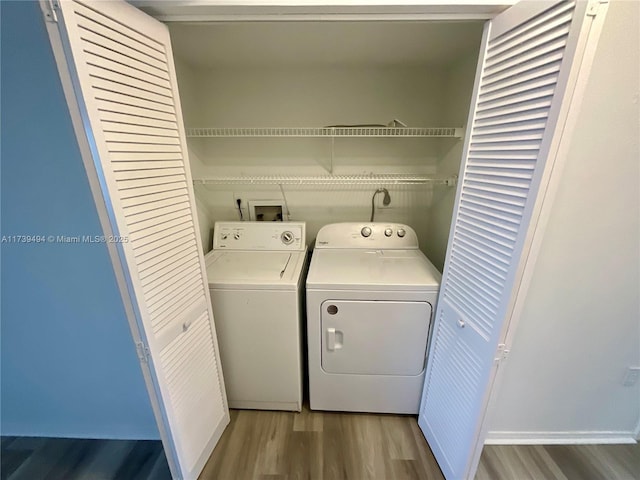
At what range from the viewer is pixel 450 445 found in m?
1.44

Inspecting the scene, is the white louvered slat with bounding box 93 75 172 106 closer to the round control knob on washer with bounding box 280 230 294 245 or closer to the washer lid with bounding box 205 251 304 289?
the washer lid with bounding box 205 251 304 289

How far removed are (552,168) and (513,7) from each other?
61cm

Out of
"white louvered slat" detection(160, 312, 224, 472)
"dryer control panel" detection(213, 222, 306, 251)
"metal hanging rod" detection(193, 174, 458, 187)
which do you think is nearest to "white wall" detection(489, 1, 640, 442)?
"metal hanging rod" detection(193, 174, 458, 187)

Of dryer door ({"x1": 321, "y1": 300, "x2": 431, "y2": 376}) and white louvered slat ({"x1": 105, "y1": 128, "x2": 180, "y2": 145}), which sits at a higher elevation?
white louvered slat ({"x1": 105, "y1": 128, "x2": 180, "y2": 145})

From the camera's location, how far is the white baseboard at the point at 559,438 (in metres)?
1.69

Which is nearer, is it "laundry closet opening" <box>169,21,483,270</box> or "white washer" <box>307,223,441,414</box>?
"white washer" <box>307,223,441,414</box>

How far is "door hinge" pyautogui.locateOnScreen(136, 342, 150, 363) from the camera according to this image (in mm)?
1122

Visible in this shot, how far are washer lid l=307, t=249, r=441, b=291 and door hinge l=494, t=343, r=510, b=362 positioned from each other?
0.48 metres

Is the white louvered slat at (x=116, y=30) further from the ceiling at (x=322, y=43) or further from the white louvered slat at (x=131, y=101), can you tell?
the ceiling at (x=322, y=43)

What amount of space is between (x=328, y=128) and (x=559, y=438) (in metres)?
2.40

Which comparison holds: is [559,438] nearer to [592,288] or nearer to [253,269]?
[592,288]

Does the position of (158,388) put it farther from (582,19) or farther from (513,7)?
(513,7)

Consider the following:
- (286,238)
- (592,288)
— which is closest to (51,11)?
(286,238)

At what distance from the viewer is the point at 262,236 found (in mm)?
2139
